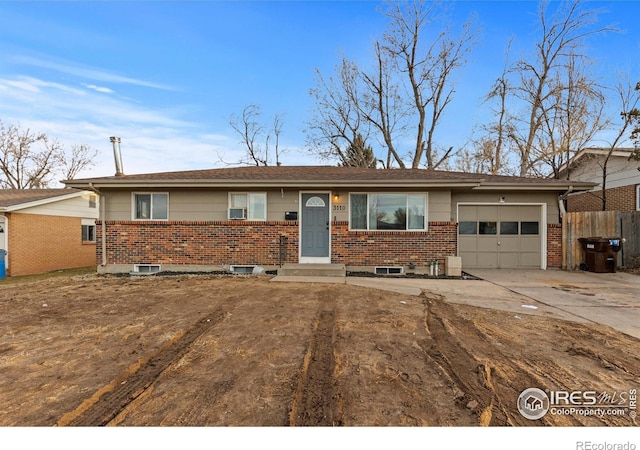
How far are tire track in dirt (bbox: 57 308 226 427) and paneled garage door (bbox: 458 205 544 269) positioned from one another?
917 centimetres

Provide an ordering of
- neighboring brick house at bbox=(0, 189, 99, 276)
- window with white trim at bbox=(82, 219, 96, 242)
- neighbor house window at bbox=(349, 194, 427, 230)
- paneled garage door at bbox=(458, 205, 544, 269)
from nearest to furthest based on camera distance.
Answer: neighbor house window at bbox=(349, 194, 427, 230), paneled garage door at bbox=(458, 205, 544, 269), neighboring brick house at bbox=(0, 189, 99, 276), window with white trim at bbox=(82, 219, 96, 242)

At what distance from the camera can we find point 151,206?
9.01 meters

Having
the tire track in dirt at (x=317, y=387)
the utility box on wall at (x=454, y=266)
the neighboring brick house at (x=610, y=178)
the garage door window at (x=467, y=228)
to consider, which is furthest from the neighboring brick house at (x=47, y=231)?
the neighboring brick house at (x=610, y=178)

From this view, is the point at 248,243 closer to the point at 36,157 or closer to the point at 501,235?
the point at 501,235

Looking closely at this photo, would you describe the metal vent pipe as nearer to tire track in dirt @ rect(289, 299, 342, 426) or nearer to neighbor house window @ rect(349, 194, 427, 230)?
neighbor house window @ rect(349, 194, 427, 230)

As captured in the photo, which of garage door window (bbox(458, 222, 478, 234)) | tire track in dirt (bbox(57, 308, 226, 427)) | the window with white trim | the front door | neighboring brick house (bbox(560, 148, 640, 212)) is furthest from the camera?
the window with white trim

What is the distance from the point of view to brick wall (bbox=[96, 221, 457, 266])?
8.54 meters

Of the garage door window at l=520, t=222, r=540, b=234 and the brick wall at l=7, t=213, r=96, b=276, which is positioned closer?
the garage door window at l=520, t=222, r=540, b=234

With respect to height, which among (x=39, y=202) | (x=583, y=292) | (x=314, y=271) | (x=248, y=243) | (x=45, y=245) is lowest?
(x=583, y=292)

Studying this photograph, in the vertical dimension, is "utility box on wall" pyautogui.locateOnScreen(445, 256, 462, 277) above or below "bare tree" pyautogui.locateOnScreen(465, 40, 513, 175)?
→ below

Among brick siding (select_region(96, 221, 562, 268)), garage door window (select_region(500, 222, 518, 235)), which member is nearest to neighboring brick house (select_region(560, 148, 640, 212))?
garage door window (select_region(500, 222, 518, 235))

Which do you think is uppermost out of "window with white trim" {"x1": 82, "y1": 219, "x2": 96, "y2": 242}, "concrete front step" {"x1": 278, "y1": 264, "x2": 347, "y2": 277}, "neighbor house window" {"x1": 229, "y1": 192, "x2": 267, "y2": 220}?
"neighbor house window" {"x1": 229, "y1": 192, "x2": 267, "y2": 220}

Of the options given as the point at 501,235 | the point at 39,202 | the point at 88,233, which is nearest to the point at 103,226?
the point at 39,202

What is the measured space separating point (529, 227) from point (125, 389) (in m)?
11.4
